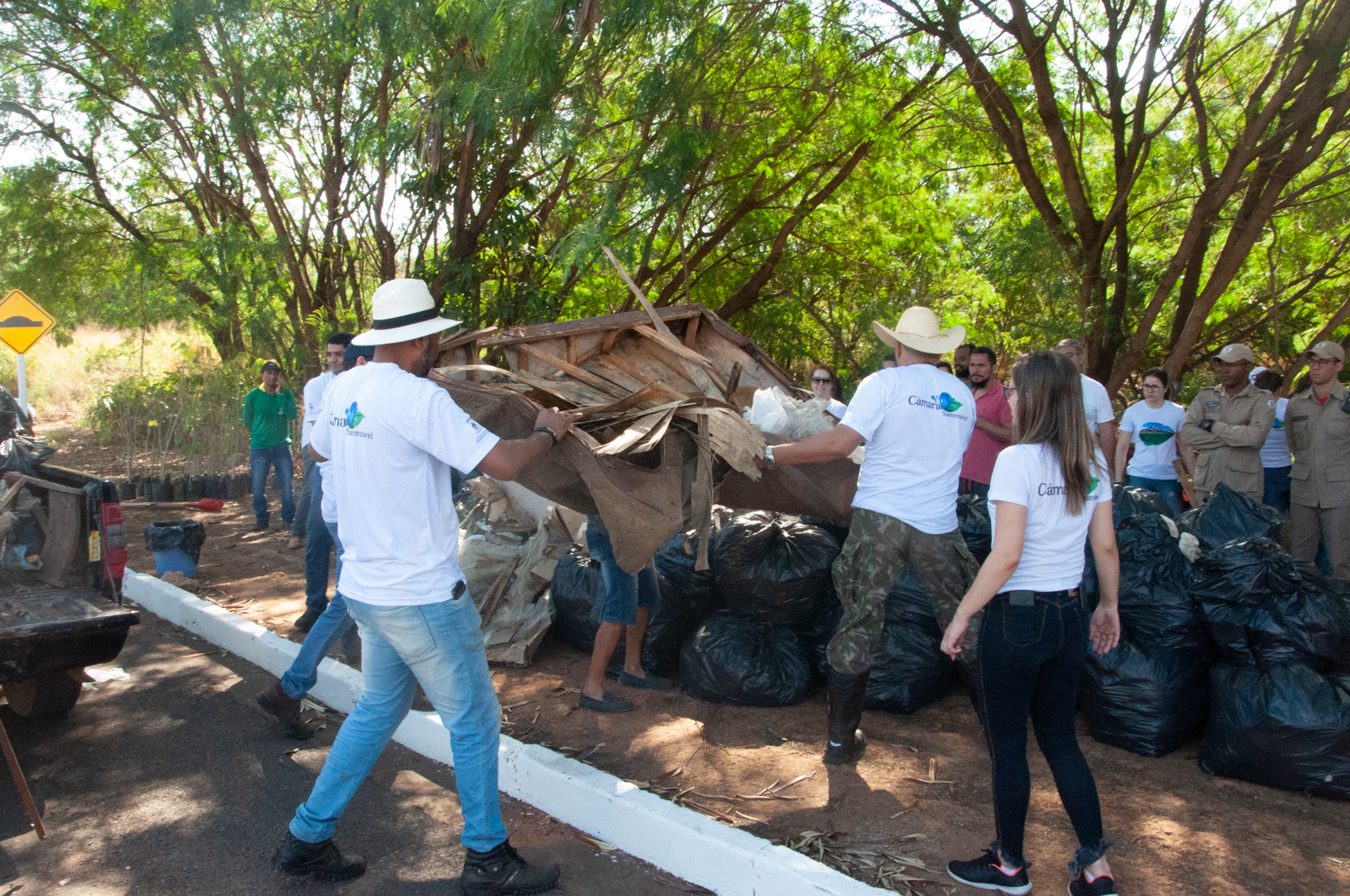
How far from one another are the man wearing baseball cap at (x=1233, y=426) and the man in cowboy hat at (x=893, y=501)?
336 cm

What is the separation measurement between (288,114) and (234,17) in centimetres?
136

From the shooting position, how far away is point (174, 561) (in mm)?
6973

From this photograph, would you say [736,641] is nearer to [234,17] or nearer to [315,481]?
[315,481]

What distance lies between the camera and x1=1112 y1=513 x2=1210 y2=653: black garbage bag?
390cm

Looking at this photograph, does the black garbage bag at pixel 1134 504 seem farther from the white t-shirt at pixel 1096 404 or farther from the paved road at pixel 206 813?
the paved road at pixel 206 813

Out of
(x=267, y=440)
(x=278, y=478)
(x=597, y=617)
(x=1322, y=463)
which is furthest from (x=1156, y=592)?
(x=267, y=440)

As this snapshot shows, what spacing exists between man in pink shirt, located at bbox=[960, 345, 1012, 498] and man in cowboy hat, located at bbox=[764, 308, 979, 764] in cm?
251

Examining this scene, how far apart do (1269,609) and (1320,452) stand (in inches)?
104

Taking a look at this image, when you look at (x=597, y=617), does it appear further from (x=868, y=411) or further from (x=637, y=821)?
(x=868, y=411)

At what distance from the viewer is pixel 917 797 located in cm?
356

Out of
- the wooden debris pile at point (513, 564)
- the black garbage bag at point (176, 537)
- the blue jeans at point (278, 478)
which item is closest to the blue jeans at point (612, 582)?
the wooden debris pile at point (513, 564)

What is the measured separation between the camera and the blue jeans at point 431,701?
2.89m

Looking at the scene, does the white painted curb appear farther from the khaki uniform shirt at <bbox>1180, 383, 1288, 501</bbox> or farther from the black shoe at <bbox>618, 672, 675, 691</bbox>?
the khaki uniform shirt at <bbox>1180, 383, 1288, 501</bbox>

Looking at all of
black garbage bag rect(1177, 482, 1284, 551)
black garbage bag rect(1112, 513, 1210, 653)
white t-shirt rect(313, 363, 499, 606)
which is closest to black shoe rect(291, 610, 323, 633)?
white t-shirt rect(313, 363, 499, 606)
